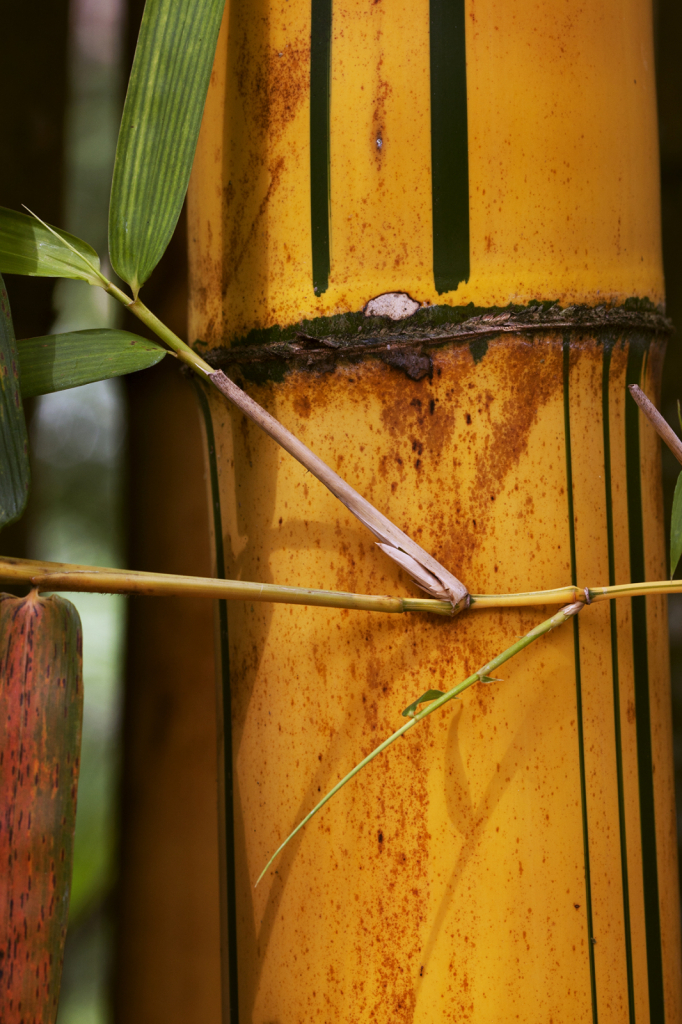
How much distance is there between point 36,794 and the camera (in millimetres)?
314

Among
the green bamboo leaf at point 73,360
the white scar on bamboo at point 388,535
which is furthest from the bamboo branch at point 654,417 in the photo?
the green bamboo leaf at point 73,360

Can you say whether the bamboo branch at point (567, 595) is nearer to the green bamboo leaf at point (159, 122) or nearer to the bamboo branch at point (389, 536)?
the bamboo branch at point (389, 536)

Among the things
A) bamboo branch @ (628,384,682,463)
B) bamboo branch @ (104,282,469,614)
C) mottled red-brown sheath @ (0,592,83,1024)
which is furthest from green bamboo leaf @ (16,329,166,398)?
bamboo branch @ (628,384,682,463)

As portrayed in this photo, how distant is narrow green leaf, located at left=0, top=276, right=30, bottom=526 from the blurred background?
1.03 feet

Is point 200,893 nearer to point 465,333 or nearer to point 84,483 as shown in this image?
point 84,483

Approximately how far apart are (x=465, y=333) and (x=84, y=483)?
45 centimetres

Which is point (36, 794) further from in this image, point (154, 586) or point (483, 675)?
point (483, 675)

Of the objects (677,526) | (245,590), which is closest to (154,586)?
(245,590)

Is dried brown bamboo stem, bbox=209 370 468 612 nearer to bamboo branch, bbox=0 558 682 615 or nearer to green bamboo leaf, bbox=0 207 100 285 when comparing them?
bamboo branch, bbox=0 558 682 615

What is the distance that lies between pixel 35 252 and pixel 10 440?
112mm

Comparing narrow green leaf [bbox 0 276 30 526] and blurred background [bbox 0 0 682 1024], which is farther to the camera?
blurred background [bbox 0 0 682 1024]

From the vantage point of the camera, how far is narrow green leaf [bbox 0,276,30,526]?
13.8 inches

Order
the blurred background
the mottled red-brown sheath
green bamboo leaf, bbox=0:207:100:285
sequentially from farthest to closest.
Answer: the blurred background → green bamboo leaf, bbox=0:207:100:285 → the mottled red-brown sheath

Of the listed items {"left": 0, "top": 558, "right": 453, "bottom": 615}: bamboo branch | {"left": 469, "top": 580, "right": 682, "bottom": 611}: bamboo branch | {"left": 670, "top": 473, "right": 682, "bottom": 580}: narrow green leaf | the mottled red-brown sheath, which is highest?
{"left": 670, "top": 473, "right": 682, "bottom": 580}: narrow green leaf
